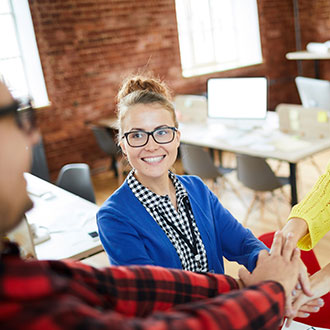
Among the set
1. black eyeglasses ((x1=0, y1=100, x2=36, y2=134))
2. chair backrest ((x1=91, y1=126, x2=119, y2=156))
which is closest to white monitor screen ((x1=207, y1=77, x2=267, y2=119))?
chair backrest ((x1=91, y1=126, x2=119, y2=156))

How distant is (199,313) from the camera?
646 millimetres

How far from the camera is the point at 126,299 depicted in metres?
0.79

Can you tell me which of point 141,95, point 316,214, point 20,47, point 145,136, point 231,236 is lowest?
point 231,236

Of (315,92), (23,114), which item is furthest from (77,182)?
(23,114)

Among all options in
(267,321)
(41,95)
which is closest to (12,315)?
(267,321)

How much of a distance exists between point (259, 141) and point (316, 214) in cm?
261

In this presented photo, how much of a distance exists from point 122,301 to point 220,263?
93 centimetres

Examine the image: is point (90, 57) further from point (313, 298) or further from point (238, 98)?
point (313, 298)

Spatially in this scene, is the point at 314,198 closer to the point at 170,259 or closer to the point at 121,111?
the point at 170,259

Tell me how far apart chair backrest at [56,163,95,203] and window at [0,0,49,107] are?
212cm

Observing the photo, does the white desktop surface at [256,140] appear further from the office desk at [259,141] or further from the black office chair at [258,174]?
the black office chair at [258,174]

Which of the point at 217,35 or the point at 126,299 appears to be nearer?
the point at 126,299

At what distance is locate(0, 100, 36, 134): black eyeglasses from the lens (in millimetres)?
593

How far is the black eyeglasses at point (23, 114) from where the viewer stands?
23.4 inches
